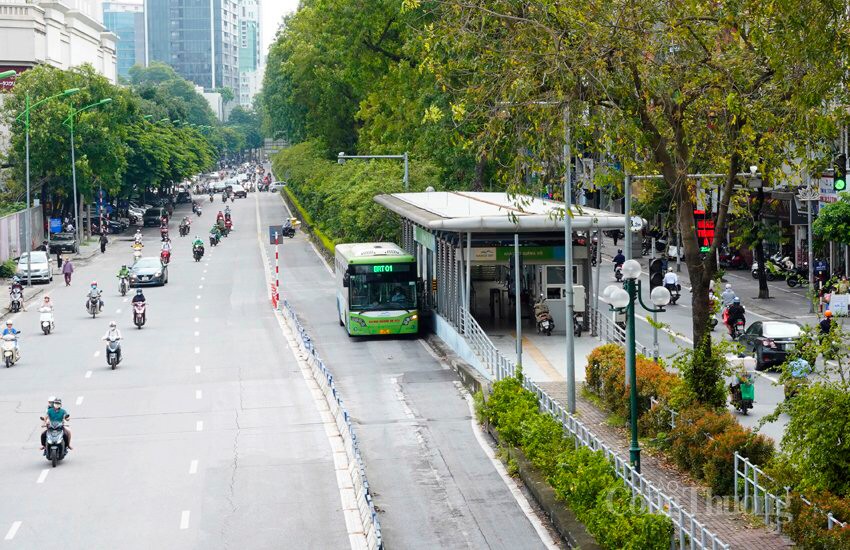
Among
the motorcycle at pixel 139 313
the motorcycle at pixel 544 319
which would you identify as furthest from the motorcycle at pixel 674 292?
the motorcycle at pixel 139 313

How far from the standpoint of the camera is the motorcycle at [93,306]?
155 feet

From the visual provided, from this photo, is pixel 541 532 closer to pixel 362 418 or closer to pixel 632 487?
pixel 632 487

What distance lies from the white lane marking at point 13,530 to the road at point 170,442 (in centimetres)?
3

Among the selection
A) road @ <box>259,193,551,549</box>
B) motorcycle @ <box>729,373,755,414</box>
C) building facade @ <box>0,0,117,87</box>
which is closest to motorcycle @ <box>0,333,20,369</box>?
road @ <box>259,193,551,549</box>

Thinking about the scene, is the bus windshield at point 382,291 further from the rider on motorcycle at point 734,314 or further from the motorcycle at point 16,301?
the motorcycle at point 16,301

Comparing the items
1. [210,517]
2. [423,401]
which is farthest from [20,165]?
[210,517]

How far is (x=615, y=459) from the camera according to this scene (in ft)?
64.4

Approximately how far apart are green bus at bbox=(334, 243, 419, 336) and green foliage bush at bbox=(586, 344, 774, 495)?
1165 centimetres

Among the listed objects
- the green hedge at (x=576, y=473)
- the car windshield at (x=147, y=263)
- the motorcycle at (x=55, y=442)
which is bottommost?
the motorcycle at (x=55, y=442)

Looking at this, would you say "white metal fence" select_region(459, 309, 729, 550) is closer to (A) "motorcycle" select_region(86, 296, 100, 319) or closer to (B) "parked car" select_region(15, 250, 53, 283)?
(A) "motorcycle" select_region(86, 296, 100, 319)

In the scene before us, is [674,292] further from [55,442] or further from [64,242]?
[64,242]

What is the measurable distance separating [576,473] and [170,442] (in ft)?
32.0

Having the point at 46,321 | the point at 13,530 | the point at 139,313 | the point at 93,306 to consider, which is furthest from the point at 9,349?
the point at 13,530

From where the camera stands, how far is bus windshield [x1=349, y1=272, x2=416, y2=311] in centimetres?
3869
